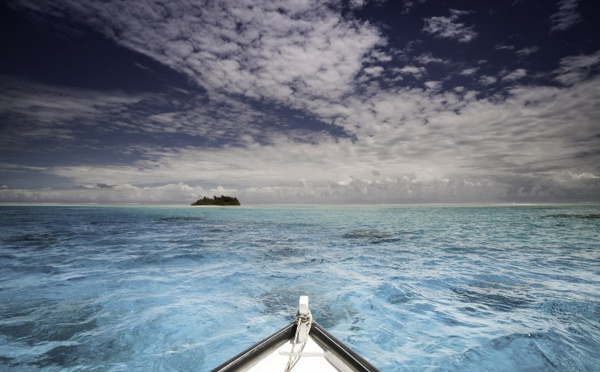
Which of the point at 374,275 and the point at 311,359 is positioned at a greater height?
the point at 311,359

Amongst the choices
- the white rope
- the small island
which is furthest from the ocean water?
the small island

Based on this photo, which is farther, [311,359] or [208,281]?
[208,281]

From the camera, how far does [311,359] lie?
13.5 feet

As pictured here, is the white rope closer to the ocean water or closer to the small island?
the ocean water

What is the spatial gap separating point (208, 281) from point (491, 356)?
1113 centimetres

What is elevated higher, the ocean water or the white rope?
the white rope

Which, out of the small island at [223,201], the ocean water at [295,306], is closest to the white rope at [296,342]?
the ocean water at [295,306]

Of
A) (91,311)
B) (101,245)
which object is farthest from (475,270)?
(101,245)

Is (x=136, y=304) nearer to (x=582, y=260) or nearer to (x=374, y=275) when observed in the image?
(x=374, y=275)

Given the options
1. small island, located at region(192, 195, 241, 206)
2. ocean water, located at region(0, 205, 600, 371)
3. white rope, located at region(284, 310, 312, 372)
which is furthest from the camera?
small island, located at region(192, 195, 241, 206)

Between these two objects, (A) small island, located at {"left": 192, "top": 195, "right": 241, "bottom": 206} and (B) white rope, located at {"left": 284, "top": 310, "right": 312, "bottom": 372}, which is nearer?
(B) white rope, located at {"left": 284, "top": 310, "right": 312, "bottom": 372}

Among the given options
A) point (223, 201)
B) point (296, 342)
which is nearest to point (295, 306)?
point (296, 342)

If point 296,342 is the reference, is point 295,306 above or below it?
below

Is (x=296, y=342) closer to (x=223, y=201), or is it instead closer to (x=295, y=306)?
(x=295, y=306)
